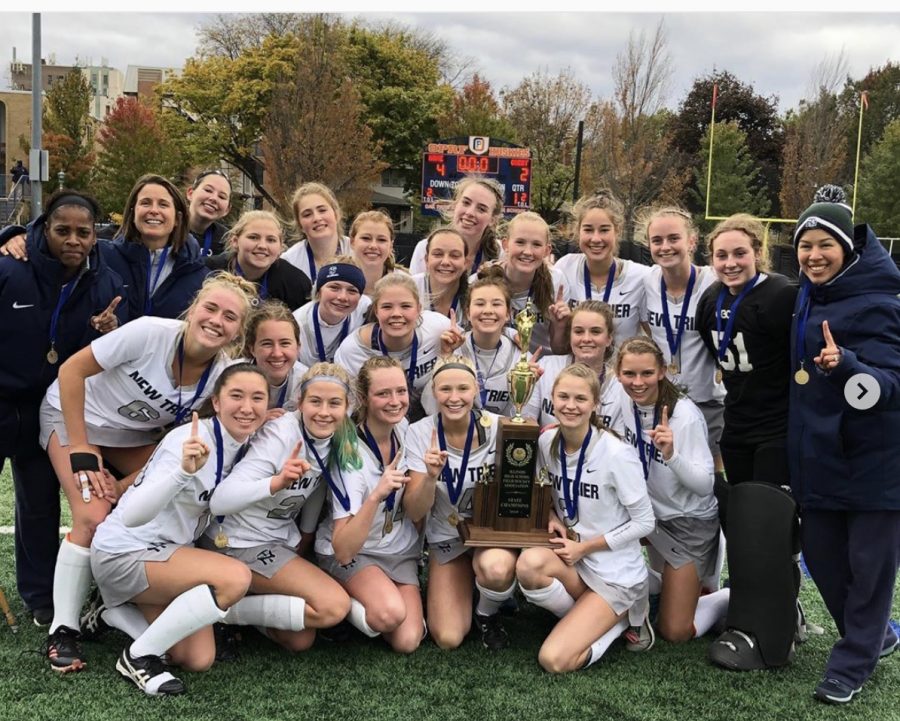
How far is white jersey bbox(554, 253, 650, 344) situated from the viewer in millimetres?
4988

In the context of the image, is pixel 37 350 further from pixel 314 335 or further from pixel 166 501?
pixel 314 335

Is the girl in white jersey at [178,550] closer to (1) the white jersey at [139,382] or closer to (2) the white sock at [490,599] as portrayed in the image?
(1) the white jersey at [139,382]

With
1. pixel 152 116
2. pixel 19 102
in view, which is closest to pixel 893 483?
pixel 152 116

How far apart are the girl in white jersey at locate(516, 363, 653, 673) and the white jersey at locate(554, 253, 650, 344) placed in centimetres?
110

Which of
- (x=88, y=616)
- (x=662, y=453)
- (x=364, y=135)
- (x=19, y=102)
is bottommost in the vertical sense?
(x=88, y=616)

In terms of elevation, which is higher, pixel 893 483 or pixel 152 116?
pixel 152 116

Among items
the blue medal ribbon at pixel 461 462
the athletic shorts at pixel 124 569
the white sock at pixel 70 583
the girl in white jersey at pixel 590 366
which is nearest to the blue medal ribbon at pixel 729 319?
the girl in white jersey at pixel 590 366

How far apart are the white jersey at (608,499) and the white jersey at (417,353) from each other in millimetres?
909

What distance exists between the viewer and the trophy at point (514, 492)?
3898mm

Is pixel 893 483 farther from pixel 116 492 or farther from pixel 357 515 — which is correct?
pixel 116 492

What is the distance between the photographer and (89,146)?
124 ft

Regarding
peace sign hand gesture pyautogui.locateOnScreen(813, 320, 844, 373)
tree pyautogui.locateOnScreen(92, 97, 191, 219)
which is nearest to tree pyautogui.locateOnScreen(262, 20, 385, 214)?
tree pyautogui.locateOnScreen(92, 97, 191, 219)

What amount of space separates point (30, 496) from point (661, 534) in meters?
3.01

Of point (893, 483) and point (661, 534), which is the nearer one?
point (893, 483)
